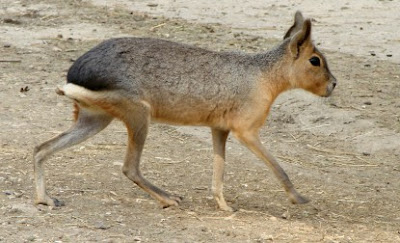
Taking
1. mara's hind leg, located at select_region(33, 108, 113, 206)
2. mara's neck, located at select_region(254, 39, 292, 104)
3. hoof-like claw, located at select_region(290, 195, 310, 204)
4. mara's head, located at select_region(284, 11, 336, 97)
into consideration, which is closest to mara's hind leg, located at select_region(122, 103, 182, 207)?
mara's hind leg, located at select_region(33, 108, 113, 206)

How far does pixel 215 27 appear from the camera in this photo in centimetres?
1184

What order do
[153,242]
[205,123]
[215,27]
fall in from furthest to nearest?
[215,27] < [205,123] < [153,242]

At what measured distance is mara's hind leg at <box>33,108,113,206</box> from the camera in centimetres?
599

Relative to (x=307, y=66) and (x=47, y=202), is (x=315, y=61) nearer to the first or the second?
(x=307, y=66)

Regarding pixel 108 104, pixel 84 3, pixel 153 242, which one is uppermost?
pixel 108 104

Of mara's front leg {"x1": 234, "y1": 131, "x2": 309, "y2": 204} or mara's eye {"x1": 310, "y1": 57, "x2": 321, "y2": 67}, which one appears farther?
mara's eye {"x1": 310, "y1": 57, "x2": 321, "y2": 67}

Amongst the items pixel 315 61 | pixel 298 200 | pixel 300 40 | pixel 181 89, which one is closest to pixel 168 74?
pixel 181 89

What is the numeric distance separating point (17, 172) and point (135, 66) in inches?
53.9

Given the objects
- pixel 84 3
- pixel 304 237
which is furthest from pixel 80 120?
pixel 84 3

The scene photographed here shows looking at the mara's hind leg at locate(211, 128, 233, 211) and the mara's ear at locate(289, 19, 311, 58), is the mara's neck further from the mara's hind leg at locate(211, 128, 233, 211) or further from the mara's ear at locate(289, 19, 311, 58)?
the mara's hind leg at locate(211, 128, 233, 211)

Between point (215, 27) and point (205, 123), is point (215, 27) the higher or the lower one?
the lower one

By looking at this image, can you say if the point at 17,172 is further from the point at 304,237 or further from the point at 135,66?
the point at 304,237

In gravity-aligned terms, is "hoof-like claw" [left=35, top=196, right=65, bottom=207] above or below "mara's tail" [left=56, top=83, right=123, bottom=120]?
below

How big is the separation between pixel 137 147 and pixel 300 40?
1.35 metres
